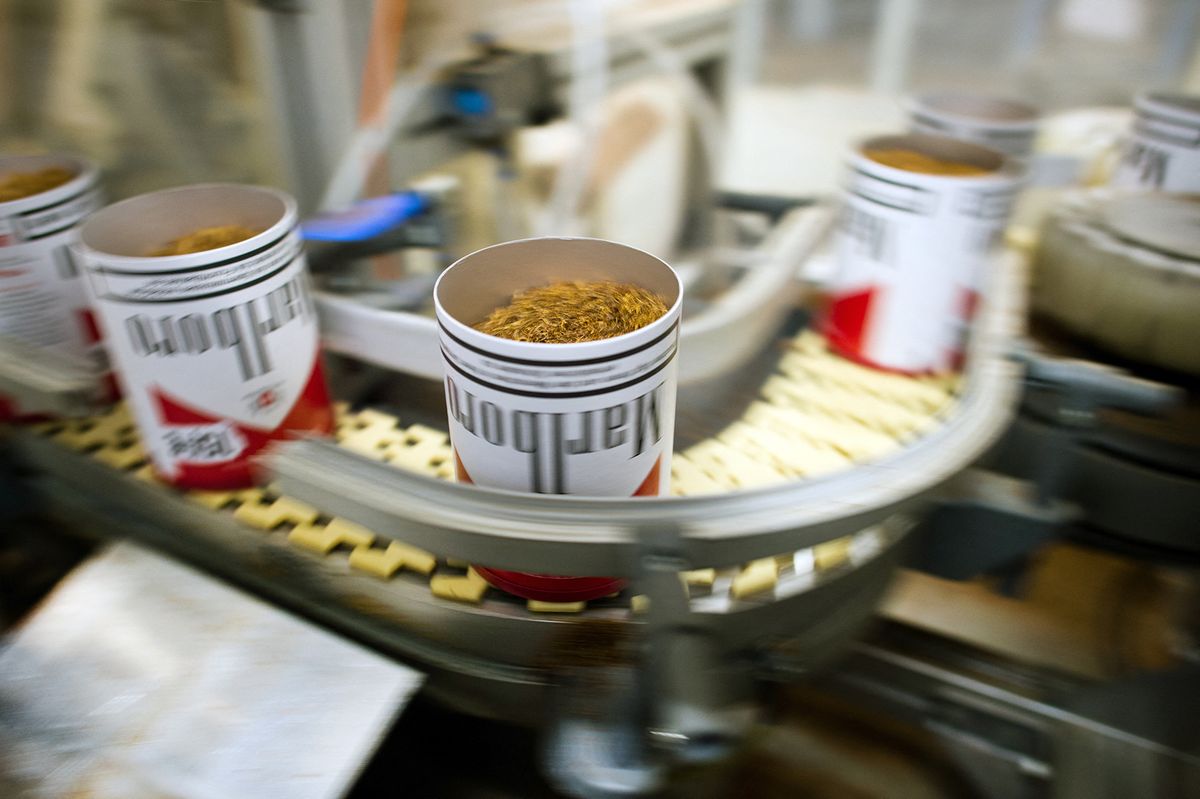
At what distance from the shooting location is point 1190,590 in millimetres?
695

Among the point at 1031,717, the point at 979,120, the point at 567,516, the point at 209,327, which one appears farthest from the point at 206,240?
the point at 1031,717

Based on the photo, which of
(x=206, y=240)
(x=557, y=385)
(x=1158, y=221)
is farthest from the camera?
(x=1158, y=221)

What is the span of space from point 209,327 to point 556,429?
8.3 inches

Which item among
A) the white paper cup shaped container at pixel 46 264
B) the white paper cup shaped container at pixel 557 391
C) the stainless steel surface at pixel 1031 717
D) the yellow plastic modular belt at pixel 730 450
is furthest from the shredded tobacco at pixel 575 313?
the stainless steel surface at pixel 1031 717

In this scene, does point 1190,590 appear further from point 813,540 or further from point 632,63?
point 632,63

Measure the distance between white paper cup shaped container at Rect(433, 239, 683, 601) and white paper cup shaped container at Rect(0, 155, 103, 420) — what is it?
0.31 metres

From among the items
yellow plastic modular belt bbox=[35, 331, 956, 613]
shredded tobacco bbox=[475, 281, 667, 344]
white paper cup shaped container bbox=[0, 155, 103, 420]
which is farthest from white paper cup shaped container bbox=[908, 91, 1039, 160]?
white paper cup shaped container bbox=[0, 155, 103, 420]

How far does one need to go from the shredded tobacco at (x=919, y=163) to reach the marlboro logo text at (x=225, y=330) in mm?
403

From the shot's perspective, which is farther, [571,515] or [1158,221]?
[1158,221]

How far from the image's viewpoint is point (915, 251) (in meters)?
0.50

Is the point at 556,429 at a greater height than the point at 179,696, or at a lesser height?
greater

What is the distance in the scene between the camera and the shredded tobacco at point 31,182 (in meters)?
0.49

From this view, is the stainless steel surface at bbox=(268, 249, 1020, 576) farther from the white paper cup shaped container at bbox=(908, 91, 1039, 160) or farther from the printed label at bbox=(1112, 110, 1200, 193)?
the printed label at bbox=(1112, 110, 1200, 193)

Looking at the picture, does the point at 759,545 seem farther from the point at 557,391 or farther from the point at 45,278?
the point at 45,278
